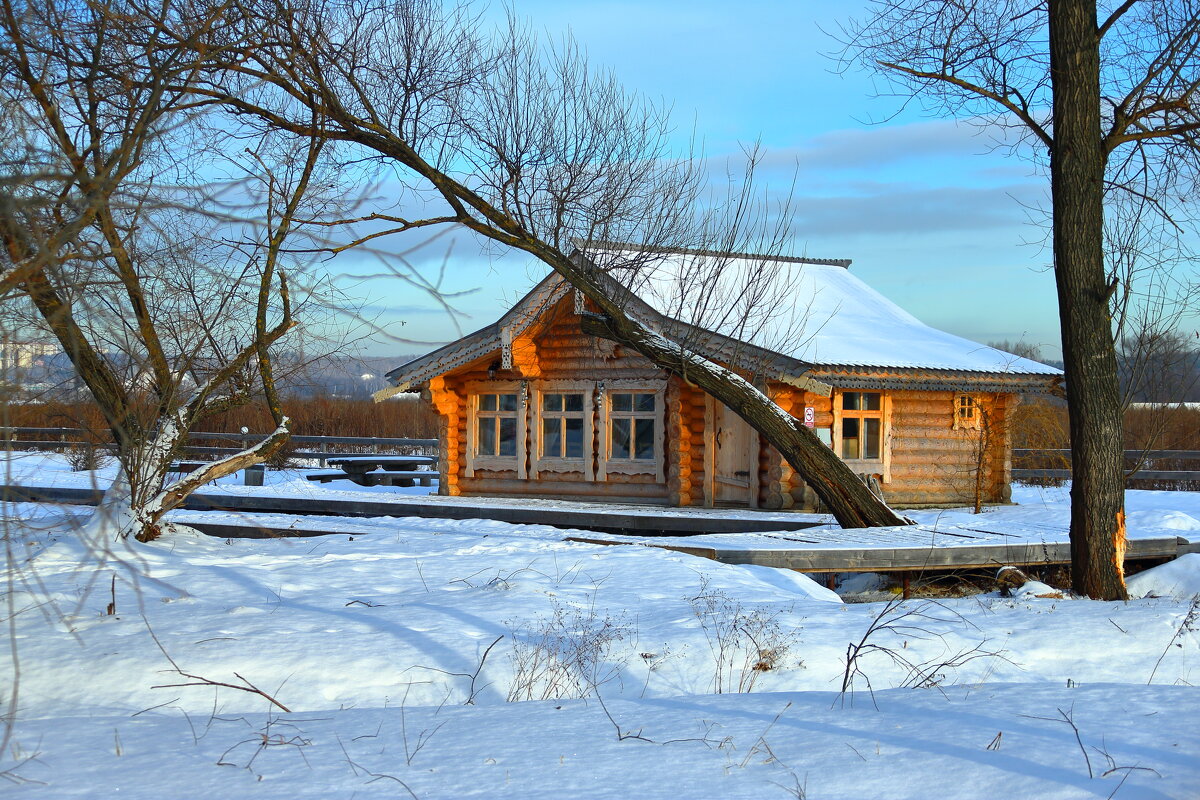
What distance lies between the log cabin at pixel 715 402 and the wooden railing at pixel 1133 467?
14.2 feet

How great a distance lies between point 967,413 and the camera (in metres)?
17.5

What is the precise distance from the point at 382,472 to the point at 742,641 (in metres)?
17.7

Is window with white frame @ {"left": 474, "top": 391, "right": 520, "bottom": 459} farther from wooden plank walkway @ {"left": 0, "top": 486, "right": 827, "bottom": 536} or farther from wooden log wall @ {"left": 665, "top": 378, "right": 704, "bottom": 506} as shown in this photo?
wooden log wall @ {"left": 665, "top": 378, "right": 704, "bottom": 506}

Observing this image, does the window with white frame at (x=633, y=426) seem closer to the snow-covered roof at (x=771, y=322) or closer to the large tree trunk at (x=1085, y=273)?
the snow-covered roof at (x=771, y=322)

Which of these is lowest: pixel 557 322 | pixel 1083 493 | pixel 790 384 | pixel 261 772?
pixel 261 772

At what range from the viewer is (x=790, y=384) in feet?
51.7

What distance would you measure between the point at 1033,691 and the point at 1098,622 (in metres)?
2.95

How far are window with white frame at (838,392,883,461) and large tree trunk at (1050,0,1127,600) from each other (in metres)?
6.99

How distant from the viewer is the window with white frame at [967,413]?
17.3 m

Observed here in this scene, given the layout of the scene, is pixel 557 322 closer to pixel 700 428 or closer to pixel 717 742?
pixel 700 428

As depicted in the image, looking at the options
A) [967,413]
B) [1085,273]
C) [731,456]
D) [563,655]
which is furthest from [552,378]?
[563,655]

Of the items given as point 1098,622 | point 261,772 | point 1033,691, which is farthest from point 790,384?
point 261,772

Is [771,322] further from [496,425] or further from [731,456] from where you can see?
[496,425]

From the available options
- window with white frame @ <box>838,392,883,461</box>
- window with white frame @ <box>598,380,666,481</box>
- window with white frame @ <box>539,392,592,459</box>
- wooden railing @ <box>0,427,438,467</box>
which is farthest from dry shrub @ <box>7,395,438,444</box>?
window with white frame @ <box>838,392,883,461</box>
